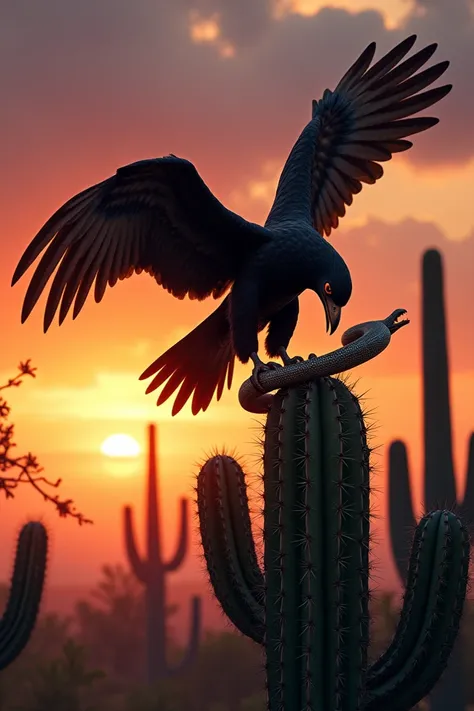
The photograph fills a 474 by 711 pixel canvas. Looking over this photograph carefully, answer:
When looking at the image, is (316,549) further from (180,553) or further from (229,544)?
(180,553)

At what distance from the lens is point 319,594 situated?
3955 mm

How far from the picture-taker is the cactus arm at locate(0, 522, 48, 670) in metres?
7.60

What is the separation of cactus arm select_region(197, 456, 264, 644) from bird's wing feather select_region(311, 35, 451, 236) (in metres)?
2.17

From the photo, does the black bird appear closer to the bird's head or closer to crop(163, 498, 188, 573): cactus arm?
the bird's head

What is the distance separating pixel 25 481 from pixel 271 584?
142 inches

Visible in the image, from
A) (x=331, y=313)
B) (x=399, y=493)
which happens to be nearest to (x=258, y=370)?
(x=331, y=313)

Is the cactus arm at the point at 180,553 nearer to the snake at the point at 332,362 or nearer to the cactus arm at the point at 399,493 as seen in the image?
the cactus arm at the point at 399,493

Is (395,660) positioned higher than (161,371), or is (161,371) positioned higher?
(161,371)

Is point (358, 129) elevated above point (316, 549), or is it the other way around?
point (358, 129)

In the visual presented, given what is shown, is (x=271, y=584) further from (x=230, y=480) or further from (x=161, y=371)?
(x=161, y=371)

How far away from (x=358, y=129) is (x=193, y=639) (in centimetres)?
1319

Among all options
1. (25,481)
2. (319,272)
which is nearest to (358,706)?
(319,272)

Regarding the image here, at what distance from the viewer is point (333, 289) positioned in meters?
4.74

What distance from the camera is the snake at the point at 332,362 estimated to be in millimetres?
4246
